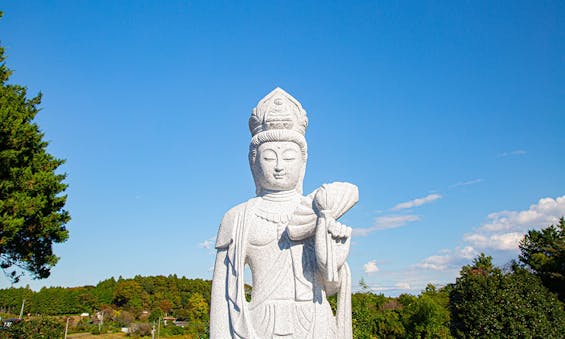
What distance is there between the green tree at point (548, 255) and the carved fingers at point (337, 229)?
20151 millimetres

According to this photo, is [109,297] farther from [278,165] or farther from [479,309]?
[278,165]

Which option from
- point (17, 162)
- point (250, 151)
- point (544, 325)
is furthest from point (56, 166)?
point (544, 325)

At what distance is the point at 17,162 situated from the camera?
1412 cm

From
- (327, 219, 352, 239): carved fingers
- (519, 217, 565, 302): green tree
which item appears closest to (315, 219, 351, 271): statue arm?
(327, 219, 352, 239): carved fingers

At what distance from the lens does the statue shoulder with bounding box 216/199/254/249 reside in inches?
179

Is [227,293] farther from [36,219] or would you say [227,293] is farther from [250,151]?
[36,219]

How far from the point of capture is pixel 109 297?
5519 cm

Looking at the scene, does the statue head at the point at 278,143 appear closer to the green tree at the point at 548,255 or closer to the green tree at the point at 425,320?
the green tree at the point at 425,320

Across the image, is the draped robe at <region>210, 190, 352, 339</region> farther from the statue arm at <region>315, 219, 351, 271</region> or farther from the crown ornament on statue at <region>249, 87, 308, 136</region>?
the crown ornament on statue at <region>249, 87, 308, 136</region>

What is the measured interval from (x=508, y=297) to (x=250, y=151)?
40.2 feet

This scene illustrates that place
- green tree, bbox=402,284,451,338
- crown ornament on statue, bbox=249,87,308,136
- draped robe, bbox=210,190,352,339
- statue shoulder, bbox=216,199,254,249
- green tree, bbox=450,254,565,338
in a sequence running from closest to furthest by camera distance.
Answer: draped robe, bbox=210,190,352,339
statue shoulder, bbox=216,199,254,249
crown ornament on statue, bbox=249,87,308,136
green tree, bbox=450,254,565,338
green tree, bbox=402,284,451,338

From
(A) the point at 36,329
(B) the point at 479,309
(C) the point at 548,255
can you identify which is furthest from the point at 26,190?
(C) the point at 548,255

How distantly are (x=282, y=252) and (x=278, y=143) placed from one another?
3.92ft

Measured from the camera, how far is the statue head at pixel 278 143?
4.74 m
